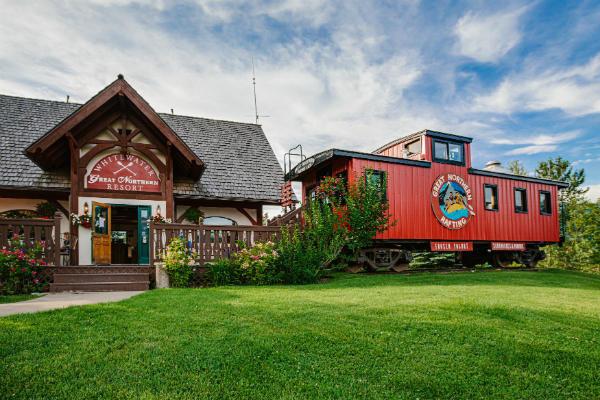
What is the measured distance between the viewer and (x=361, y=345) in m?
3.83

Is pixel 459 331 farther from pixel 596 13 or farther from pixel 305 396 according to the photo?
pixel 596 13

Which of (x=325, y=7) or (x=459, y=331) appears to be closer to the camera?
(x=459, y=331)

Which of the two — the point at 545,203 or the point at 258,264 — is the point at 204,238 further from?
the point at 545,203

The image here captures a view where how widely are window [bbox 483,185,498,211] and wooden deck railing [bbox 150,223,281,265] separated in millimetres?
9148

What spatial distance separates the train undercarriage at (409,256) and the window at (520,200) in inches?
64.3

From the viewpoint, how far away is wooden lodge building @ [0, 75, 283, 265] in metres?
10.6

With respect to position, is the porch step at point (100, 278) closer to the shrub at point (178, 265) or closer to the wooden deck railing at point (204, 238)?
the wooden deck railing at point (204, 238)

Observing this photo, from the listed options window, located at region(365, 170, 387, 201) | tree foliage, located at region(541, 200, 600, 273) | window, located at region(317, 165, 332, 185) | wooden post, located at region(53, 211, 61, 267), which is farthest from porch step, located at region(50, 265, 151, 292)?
tree foliage, located at region(541, 200, 600, 273)

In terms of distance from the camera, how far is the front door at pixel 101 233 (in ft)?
35.1

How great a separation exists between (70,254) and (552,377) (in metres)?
10.5

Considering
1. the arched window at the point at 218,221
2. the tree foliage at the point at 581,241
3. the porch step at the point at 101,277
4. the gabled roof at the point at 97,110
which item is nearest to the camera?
the porch step at the point at 101,277

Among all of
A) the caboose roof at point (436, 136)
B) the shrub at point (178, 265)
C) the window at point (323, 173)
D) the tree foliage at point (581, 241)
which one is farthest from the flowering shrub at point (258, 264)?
the tree foliage at point (581, 241)

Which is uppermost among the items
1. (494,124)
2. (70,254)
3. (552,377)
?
(494,124)

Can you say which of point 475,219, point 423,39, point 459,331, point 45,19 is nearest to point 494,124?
point 475,219
